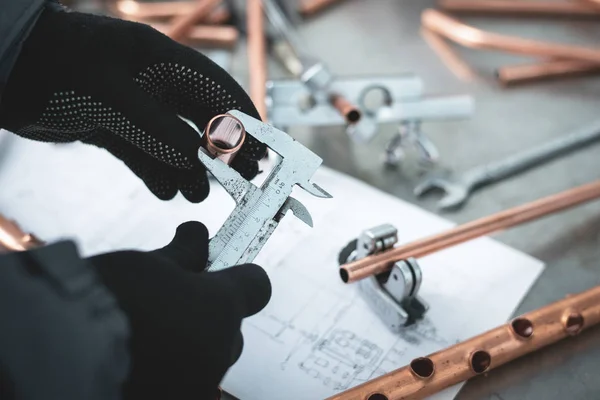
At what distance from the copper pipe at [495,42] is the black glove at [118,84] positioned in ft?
1.84

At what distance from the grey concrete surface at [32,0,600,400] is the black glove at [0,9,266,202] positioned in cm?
31

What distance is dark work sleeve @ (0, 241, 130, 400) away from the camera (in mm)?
379

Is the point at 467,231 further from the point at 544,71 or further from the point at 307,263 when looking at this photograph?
the point at 544,71

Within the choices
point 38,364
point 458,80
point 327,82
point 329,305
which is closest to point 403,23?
point 458,80

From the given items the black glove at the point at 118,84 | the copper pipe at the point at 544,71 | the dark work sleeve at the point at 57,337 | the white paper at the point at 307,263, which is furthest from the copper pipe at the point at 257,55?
the dark work sleeve at the point at 57,337

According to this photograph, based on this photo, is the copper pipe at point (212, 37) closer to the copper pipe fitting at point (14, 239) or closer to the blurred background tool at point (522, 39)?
the blurred background tool at point (522, 39)

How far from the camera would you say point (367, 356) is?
64 centimetres

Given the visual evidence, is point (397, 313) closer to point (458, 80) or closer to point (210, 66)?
point (210, 66)

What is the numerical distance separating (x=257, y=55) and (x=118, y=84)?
42cm

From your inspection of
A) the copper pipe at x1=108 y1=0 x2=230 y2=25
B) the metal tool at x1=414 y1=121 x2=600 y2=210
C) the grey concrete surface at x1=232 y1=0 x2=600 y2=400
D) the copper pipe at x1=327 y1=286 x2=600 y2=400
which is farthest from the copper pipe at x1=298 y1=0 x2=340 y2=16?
the copper pipe at x1=327 y1=286 x2=600 y2=400

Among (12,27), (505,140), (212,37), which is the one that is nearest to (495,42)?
(505,140)

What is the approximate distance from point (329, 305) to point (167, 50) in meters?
0.30

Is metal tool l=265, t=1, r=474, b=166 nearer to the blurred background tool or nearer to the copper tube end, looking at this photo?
the copper tube end

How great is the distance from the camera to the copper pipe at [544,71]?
0.98 metres
